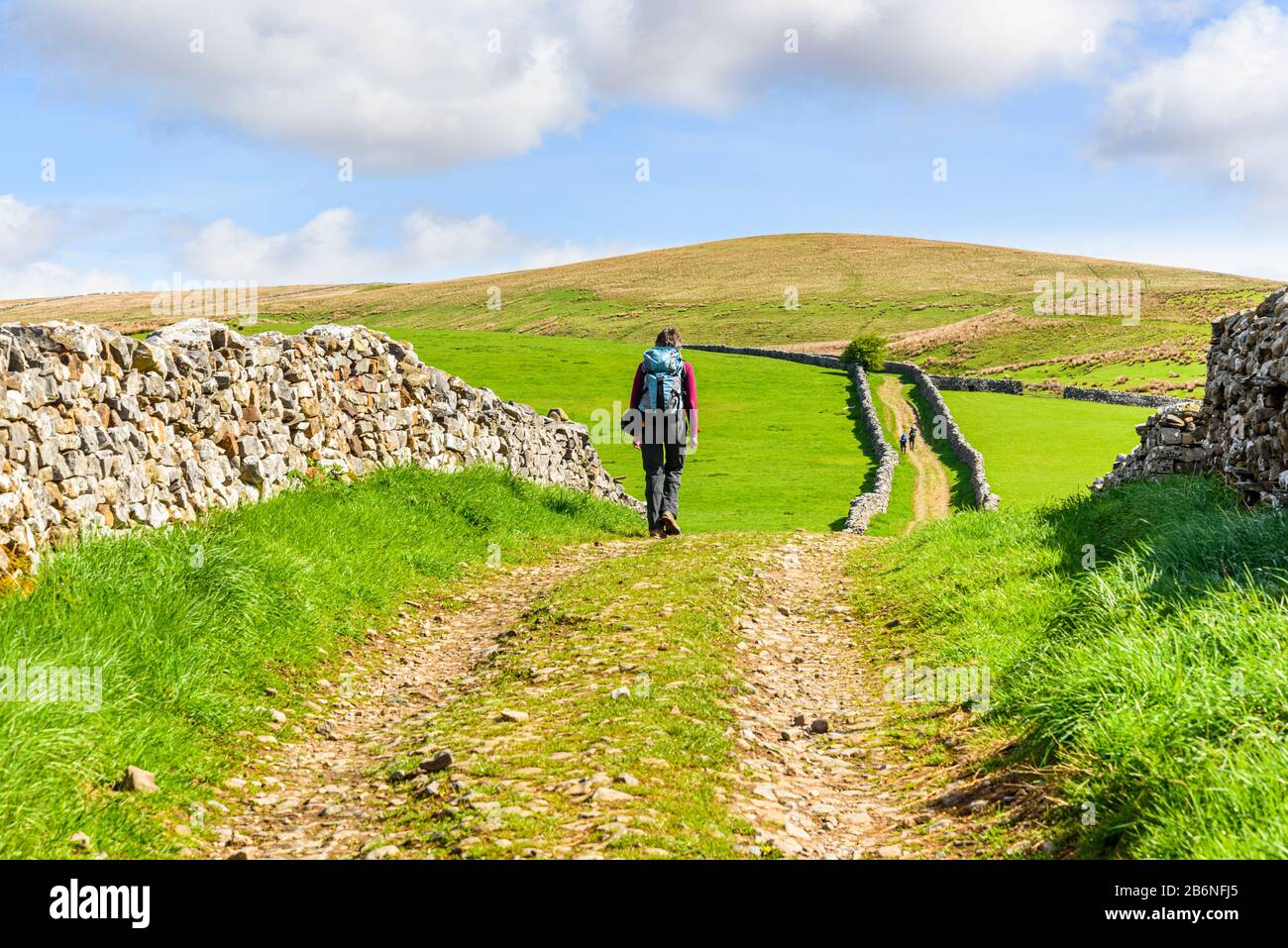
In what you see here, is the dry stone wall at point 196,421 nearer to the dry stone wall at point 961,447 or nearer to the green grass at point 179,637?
the green grass at point 179,637

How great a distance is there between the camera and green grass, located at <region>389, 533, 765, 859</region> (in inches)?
199

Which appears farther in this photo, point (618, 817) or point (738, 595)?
point (738, 595)

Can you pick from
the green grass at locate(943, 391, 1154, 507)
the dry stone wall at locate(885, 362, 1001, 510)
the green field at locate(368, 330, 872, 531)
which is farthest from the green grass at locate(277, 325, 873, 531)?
the green grass at locate(943, 391, 1154, 507)

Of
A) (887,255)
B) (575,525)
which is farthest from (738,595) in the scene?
(887,255)

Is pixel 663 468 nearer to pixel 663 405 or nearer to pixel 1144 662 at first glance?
pixel 663 405

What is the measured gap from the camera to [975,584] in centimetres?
1042

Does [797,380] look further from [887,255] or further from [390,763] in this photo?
[887,255]

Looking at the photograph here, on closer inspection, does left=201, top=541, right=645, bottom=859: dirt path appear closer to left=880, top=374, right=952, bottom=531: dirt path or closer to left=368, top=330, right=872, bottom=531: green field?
left=368, top=330, right=872, bottom=531: green field

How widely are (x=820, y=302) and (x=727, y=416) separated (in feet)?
272

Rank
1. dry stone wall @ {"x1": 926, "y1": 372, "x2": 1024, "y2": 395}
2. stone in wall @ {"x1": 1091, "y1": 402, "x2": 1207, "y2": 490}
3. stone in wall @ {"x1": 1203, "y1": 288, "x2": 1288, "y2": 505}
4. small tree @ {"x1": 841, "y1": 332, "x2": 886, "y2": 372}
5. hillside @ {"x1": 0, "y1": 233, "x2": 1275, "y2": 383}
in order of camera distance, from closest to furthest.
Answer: stone in wall @ {"x1": 1203, "y1": 288, "x2": 1288, "y2": 505}, stone in wall @ {"x1": 1091, "y1": 402, "x2": 1207, "y2": 490}, dry stone wall @ {"x1": 926, "y1": 372, "x2": 1024, "y2": 395}, small tree @ {"x1": 841, "y1": 332, "x2": 886, "y2": 372}, hillside @ {"x1": 0, "y1": 233, "x2": 1275, "y2": 383}

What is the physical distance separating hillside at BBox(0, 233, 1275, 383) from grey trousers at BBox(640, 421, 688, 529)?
2117 inches

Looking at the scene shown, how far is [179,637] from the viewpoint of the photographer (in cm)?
734

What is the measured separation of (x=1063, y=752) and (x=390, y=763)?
13.5 ft

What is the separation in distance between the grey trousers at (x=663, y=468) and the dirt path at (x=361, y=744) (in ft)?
14.9
